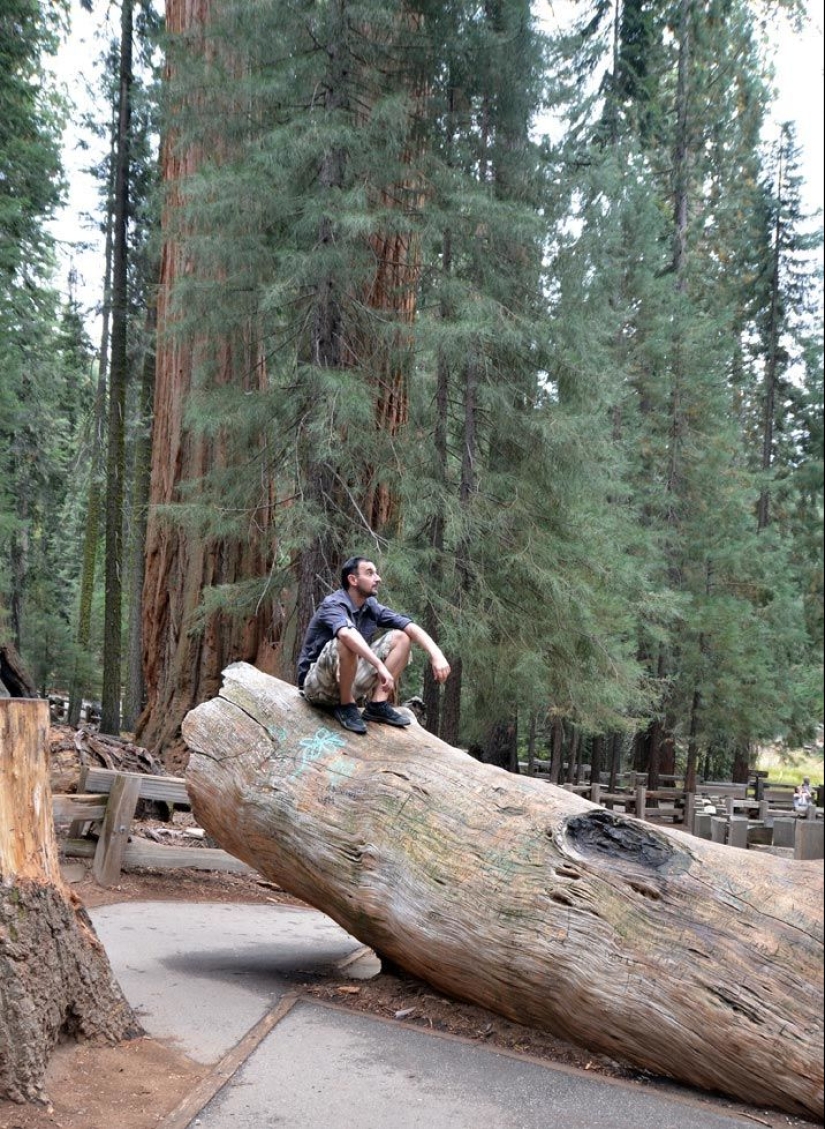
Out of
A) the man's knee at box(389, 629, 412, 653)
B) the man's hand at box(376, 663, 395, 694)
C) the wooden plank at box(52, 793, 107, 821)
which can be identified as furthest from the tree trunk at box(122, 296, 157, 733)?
the man's hand at box(376, 663, 395, 694)

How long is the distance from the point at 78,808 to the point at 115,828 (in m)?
0.39

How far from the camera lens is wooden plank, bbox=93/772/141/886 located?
29.6ft

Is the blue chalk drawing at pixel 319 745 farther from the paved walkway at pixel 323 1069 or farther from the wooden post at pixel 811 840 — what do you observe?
the wooden post at pixel 811 840

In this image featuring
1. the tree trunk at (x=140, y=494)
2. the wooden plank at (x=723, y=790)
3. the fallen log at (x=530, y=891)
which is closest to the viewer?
the fallen log at (x=530, y=891)

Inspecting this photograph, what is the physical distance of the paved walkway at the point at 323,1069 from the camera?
4.34 meters

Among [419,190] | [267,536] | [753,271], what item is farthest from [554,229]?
[753,271]

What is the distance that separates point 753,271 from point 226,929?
1553 centimetres

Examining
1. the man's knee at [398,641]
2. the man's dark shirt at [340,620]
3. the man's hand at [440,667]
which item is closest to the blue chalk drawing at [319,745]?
the man's dark shirt at [340,620]

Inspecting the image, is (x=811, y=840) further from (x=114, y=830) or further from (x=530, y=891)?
(x=114, y=830)

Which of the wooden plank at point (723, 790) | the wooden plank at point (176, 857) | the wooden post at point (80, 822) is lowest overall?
the wooden plank at point (723, 790)

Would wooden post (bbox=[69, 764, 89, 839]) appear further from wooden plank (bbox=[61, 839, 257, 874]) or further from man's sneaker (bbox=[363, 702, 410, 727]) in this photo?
man's sneaker (bbox=[363, 702, 410, 727])

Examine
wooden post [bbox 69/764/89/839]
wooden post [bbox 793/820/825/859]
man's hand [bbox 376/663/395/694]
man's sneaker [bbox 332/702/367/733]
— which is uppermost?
wooden post [bbox 793/820/825/859]

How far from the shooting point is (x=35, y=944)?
15.8ft

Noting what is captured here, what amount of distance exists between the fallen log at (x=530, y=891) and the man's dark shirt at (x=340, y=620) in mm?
496
